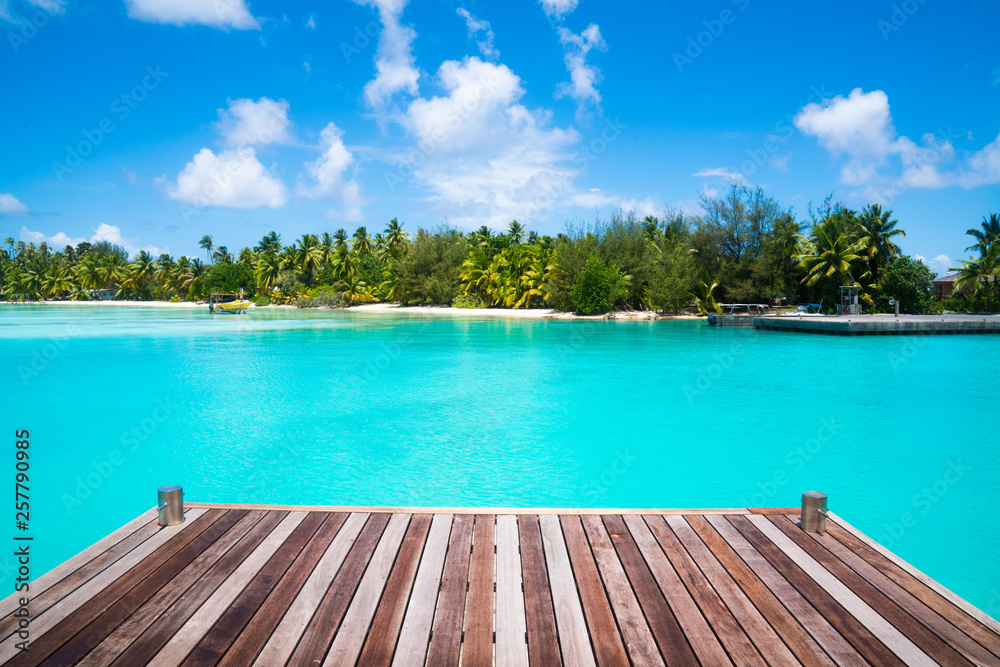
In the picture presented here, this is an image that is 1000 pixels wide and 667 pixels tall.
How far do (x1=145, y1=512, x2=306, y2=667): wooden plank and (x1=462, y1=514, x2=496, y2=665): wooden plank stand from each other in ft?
4.12

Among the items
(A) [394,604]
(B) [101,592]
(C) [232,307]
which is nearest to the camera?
(A) [394,604]

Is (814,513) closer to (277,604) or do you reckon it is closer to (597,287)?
(277,604)

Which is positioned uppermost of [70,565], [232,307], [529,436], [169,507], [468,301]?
[468,301]

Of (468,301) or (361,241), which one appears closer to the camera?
(468,301)

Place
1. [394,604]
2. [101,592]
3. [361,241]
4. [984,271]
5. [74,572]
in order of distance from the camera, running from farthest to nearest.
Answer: [361,241] → [984,271] → [74,572] → [101,592] → [394,604]

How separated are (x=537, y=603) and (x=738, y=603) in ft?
3.48

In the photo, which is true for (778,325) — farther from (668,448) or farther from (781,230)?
(668,448)

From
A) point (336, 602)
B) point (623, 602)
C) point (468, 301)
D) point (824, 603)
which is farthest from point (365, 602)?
point (468, 301)

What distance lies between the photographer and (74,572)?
3.39 meters

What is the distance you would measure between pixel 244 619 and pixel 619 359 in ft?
59.9

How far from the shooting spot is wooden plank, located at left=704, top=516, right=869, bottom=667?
2.65 metres

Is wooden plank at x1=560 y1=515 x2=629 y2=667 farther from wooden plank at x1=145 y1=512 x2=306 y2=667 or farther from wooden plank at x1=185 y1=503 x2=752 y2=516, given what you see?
wooden plank at x1=145 y1=512 x2=306 y2=667

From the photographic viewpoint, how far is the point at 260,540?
386 cm

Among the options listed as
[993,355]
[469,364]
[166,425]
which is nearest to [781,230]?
[993,355]
